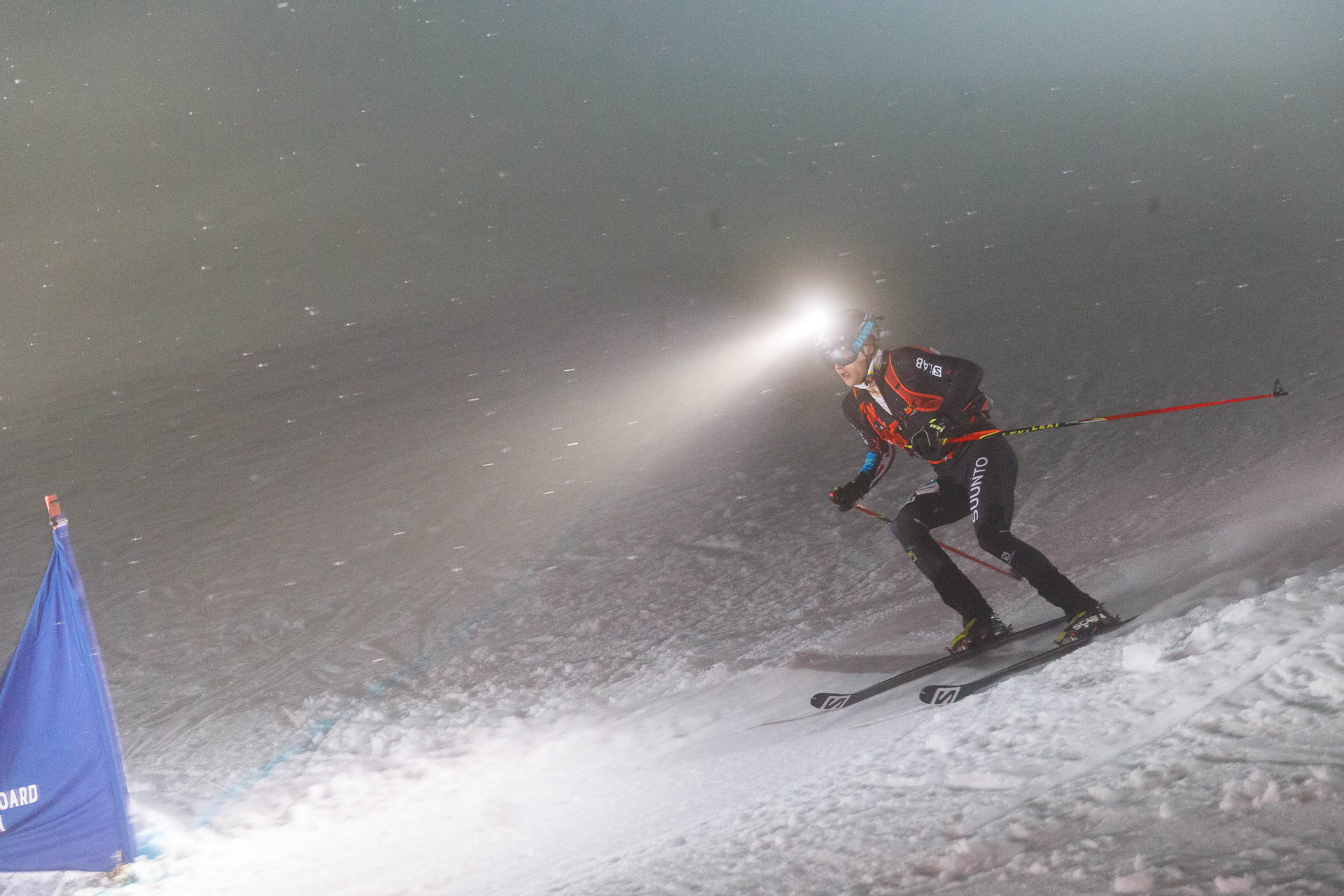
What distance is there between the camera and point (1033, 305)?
12773 millimetres

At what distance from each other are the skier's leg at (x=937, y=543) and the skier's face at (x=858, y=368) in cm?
59

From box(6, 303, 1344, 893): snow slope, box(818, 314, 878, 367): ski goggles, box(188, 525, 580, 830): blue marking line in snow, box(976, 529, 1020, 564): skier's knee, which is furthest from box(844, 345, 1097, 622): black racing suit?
box(188, 525, 580, 830): blue marking line in snow

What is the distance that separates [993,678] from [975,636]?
533 mm

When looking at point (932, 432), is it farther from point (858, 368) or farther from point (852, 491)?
point (852, 491)

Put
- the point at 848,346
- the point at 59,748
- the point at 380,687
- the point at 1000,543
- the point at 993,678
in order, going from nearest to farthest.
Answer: the point at 59,748
the point at 993,678
the point at 1000,543
the point at 848,346
the point at 380,687

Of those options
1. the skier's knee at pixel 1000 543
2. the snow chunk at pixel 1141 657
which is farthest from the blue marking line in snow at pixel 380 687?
the snow chunk at pixel 1141 657

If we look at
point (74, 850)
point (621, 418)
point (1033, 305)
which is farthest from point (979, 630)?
point (1033, 305)

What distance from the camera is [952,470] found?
4570 mm

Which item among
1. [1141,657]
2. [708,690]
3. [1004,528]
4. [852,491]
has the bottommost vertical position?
[1141,657]

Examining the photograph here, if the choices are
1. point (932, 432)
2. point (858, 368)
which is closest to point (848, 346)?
point (858, 368)

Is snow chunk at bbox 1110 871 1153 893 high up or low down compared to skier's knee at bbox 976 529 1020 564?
down

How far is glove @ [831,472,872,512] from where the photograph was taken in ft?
15.9

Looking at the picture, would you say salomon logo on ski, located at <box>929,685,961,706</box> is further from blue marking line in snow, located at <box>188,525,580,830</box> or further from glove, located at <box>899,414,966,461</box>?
blue marking line in snow, located at <box>188,525,580,830</box>

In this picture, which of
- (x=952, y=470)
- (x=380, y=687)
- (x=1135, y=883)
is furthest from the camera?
(x=380, y=687)
